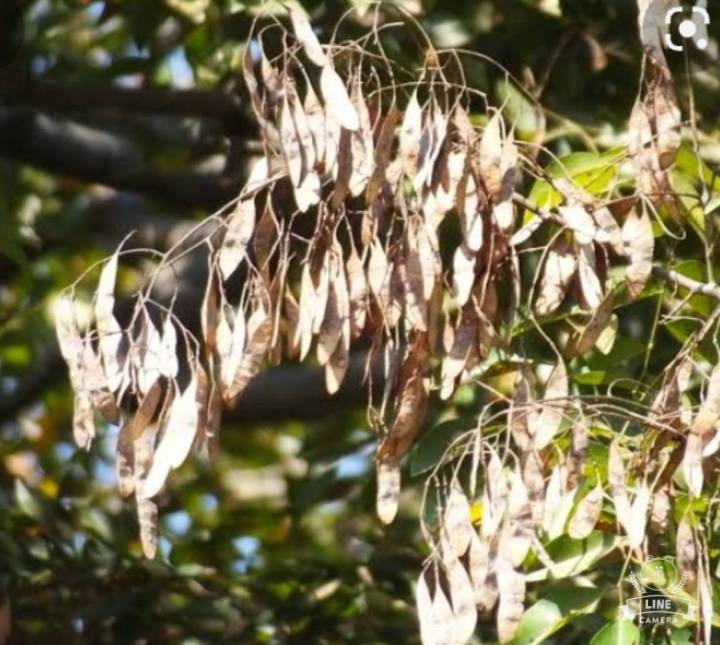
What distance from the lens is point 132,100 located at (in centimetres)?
300

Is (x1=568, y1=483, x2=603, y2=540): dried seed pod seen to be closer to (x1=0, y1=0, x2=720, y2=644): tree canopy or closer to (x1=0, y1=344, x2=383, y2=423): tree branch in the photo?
(x1=0, y1=0, x2=720, y2=644): tree canopy

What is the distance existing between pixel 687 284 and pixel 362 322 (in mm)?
294

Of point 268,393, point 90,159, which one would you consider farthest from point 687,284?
point 90,159

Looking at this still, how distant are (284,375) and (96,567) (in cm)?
63

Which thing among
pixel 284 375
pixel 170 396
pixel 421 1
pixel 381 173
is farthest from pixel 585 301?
pixel 284 375

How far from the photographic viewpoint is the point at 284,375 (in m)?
3.32

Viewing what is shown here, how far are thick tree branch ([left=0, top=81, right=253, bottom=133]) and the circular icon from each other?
2.16 feet

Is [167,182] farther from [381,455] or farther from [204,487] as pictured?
[381,455]

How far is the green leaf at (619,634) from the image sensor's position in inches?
62.4

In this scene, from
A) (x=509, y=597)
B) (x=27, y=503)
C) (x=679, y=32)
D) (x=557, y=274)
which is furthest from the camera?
(x=27, y=503)

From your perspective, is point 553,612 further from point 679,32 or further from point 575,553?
point 679,32

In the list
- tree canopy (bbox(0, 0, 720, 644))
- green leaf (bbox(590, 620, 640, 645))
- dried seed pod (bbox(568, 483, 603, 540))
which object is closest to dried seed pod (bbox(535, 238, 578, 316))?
tree canopy (bbox(0, 0, 720, 644))

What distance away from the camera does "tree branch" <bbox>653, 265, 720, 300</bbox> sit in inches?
65.2

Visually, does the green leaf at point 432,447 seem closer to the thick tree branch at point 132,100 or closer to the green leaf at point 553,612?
the green leaf at point 553,612
